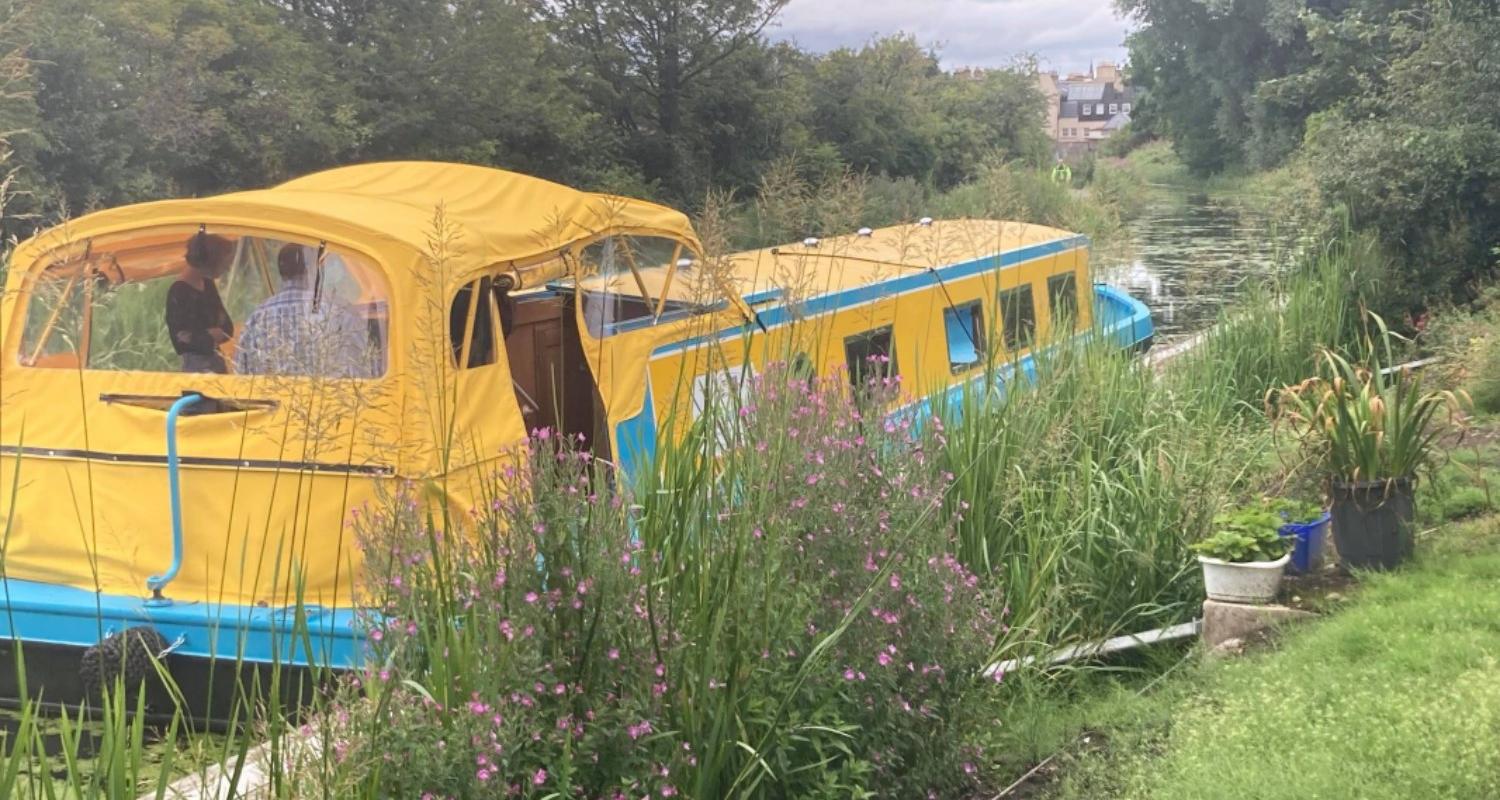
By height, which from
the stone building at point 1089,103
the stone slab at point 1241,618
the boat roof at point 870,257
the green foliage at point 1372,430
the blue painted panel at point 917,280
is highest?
the stone building at point 1089,103

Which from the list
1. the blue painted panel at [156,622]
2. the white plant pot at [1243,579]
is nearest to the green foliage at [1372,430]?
the white plant pot at [1243,579]

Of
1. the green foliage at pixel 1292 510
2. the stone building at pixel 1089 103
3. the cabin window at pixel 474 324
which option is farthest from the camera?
the stone building at pixel 1089 103

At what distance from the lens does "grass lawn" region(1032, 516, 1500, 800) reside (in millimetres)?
2895

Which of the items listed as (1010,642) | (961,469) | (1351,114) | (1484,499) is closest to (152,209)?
(961,469)

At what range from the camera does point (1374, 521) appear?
4469 mm

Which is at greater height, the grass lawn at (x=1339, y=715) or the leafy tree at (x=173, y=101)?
the leafy tree at (x=173, y=101)

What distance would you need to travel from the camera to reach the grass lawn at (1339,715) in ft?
9.50

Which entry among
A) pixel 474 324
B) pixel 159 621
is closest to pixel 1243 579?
pixel 474 324

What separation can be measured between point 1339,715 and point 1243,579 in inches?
41.0

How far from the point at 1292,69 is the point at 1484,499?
4046cm

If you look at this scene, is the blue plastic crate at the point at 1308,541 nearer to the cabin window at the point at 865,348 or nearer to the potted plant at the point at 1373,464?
the potted plant at the point at 1373,464

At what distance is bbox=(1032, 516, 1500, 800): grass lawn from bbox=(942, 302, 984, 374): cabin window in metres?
4.20

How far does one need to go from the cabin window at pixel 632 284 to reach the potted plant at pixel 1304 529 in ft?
8.63

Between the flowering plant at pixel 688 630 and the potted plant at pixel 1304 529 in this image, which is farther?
the potted plant at pixel 1304 529
